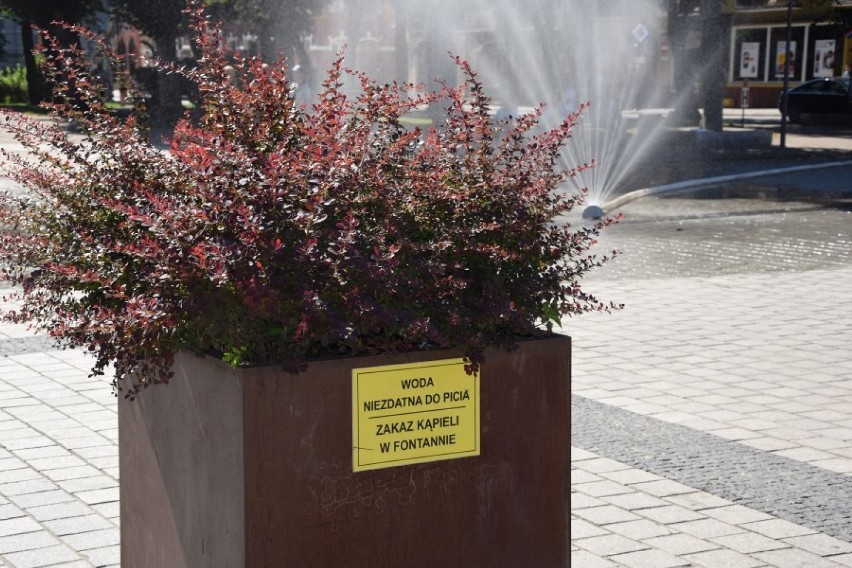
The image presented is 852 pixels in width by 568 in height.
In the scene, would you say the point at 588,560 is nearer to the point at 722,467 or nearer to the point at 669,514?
the point at 669,514

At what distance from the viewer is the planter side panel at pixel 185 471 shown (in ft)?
11.4

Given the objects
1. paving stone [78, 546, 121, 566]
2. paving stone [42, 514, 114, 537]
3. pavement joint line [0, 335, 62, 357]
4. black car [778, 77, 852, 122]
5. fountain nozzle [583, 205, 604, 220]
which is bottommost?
paving stone [42, 514, 114, 537]

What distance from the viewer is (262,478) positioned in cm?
342

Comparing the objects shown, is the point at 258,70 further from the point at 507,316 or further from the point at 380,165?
the point at 507,316

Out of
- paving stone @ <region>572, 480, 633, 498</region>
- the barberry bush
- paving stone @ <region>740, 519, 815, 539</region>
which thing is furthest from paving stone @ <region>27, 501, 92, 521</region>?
paving stone @ <region>740, 519, 815, 539</region>

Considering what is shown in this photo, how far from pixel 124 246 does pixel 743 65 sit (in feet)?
167

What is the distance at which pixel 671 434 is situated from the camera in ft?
21.8

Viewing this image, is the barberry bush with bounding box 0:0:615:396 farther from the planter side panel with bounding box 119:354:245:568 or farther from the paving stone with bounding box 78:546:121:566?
the paving stone with bounding box 78:546:121:566

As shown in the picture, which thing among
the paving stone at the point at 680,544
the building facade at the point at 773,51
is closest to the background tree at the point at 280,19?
the building facade at the point at 773,51

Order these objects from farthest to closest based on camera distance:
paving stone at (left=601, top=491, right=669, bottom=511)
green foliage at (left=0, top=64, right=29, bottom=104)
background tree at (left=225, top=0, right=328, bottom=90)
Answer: background tree at (left=225, top=0, right=328, bottom=90), green foliage at (left=0, top=64, right=29, bottom=104), paving stone at (left=601, top=491, right=669, bottom=511)

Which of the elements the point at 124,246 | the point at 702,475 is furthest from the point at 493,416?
the point at 702,475

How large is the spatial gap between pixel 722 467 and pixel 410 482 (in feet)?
9.22

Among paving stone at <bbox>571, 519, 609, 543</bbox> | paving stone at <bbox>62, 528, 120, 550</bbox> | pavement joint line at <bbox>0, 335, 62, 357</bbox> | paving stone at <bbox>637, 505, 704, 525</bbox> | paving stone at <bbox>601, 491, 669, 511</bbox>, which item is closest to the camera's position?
paving stone at <bbox>62, 528, 120, 550</bbox>

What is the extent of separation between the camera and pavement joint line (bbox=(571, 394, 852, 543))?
17.9 ft
